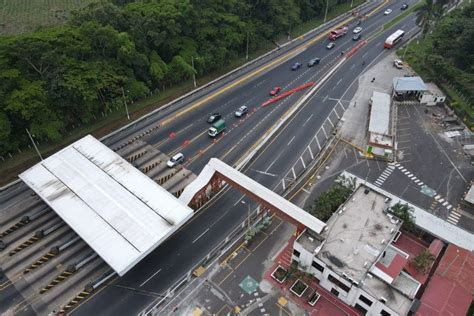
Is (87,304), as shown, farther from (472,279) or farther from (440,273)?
(472,279)

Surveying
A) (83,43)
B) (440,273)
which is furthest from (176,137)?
(440,273)

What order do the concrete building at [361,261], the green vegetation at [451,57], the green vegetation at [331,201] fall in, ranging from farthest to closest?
the green vegetation at [451,57] < the green vegetation at [331,201] < the concrete building at [361,261]

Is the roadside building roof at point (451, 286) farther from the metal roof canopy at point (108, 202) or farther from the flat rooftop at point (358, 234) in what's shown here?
the metal roof canopy at point (108, 202)

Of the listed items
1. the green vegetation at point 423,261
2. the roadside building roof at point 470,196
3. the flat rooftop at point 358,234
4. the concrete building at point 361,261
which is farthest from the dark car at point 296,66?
the green vegetation at point 423,261

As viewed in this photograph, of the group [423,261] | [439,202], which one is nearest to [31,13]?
[439,202]

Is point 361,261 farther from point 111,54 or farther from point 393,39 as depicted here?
point 393,39
